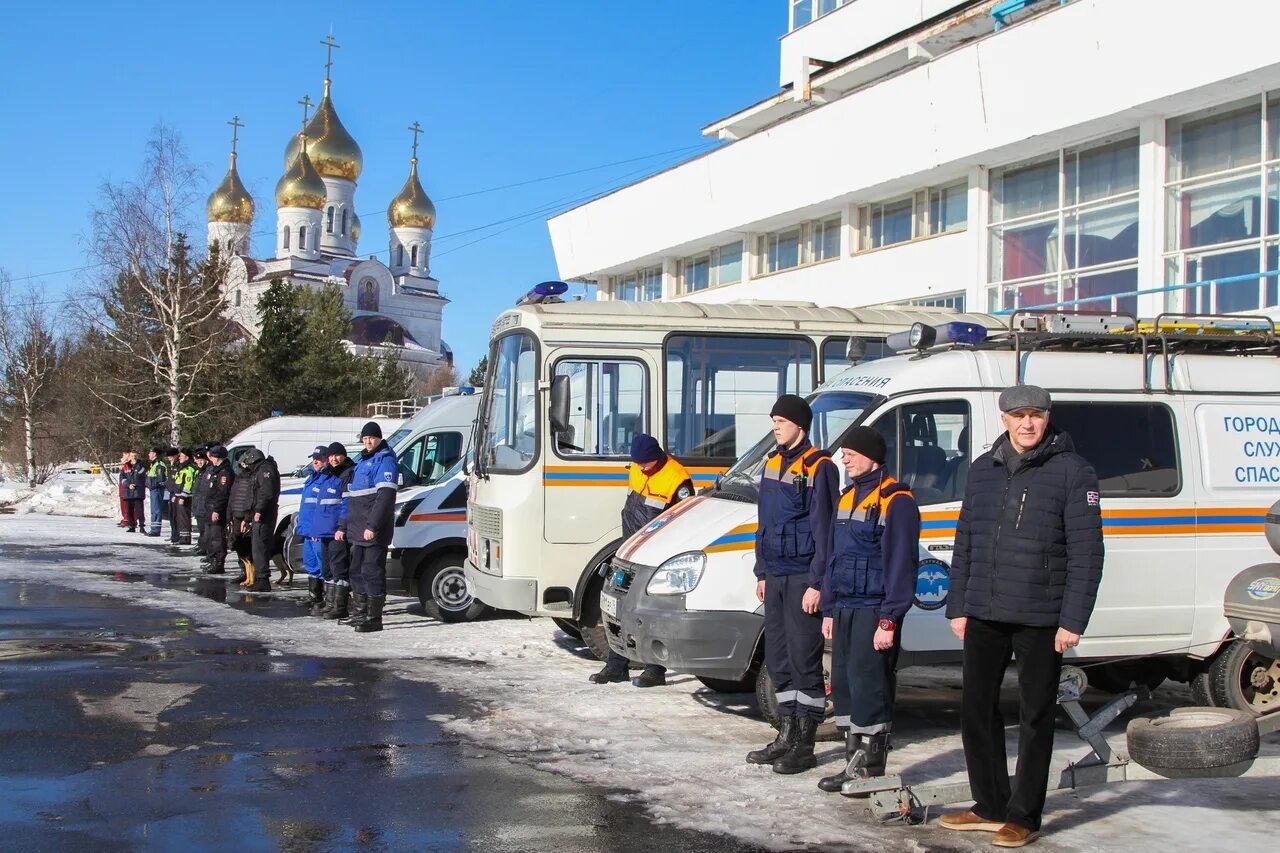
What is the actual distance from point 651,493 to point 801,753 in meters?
3.05

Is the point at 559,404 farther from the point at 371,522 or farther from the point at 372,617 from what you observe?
the point at 372,617

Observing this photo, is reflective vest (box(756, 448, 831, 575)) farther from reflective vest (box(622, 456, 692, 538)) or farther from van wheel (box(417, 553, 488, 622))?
van wheel (box(417, 553, 488, 622))

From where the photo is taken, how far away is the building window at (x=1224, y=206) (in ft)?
54.9

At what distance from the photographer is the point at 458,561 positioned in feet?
43.8

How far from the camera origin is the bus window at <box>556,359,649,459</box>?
10273mm

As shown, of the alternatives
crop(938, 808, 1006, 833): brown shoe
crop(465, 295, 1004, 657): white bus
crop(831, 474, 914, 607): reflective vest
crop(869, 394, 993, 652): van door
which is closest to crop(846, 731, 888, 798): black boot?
crop(938, 808, 1006, 833): brown shoe

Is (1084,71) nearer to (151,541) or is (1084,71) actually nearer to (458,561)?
(458,561)

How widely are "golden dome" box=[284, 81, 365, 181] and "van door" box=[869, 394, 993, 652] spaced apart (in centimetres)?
8374

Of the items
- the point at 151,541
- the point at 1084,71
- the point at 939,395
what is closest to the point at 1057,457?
the point at 939,395

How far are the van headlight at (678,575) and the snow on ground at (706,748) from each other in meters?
0.84

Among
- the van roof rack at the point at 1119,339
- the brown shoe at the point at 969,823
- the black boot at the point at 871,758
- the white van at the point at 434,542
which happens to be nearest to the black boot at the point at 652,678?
the black boot at the point at 871,758

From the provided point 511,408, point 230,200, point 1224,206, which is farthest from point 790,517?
point 230,200

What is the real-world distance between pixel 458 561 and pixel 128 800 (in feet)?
24.5

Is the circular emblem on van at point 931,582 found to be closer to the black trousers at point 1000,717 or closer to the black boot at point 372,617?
the black trousers at point 1000,717
